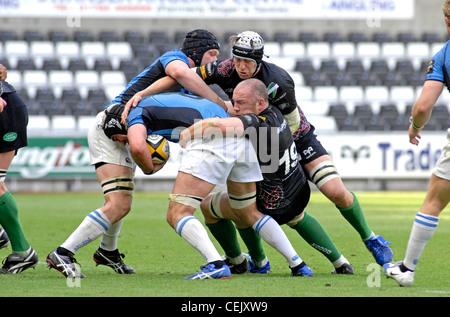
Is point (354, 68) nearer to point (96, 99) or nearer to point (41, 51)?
point (96, 99)

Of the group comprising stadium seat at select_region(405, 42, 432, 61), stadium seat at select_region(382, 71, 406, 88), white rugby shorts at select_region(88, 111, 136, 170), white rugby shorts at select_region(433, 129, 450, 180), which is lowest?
stadium seat at select_region(382, 71, 406, 88)


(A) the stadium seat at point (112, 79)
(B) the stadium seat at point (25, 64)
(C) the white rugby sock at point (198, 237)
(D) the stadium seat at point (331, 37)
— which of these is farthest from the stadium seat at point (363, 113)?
(C) the white rugby sock at point (198, 237)

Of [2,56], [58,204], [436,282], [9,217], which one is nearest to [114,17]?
[2,56]

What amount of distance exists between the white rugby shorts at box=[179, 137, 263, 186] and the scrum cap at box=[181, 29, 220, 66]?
1380 mm

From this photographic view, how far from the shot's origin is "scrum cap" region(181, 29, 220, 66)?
691cm

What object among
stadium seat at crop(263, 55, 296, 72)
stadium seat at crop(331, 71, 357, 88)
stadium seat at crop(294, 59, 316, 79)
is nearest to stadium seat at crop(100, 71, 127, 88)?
stadium seat at crop(263, 55, 296, 72)

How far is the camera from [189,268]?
6707 mm

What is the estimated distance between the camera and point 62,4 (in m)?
24.5

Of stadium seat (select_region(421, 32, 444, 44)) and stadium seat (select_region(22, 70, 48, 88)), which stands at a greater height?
stadium seat (select_region(421, 32, 444, 44))

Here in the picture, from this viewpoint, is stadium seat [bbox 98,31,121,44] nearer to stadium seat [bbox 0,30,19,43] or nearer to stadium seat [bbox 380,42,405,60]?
stadium seat [bbox 0,30,19,43]

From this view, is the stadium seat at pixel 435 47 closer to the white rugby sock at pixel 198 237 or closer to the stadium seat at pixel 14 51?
the stadium seat at pixel 14 51

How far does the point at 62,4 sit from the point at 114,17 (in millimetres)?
1741

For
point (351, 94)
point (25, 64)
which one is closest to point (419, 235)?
point (351, 94)
